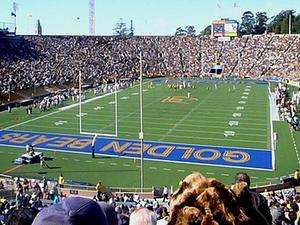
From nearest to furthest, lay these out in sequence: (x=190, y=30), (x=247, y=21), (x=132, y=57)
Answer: (x=132, y=57)
(x=247, y=21)
(x=190, y=30)

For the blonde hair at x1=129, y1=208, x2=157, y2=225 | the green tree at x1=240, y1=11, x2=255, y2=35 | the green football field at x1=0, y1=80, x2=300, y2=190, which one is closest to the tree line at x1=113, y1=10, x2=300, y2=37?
the green tree at x1=240, y1=11, x2=255, y2=35

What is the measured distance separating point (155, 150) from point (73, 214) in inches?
891

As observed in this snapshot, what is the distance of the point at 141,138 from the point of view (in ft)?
60.1

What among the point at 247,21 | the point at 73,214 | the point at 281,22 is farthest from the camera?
the point at 247,21

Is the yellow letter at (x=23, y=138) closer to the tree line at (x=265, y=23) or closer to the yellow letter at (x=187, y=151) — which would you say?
the yellow letter at (x=187, y=151)

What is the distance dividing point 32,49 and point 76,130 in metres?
30.5

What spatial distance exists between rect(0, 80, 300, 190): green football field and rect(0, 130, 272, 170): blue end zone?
736 mm

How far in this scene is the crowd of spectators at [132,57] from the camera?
2061 inches

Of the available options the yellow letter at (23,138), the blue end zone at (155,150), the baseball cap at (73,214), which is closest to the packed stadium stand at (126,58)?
the yellow letter at (23,138)

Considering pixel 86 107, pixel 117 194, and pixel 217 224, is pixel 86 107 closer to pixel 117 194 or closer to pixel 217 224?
pixel 117 194

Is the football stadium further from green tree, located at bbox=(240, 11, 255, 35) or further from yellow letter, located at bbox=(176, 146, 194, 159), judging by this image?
green tree, located at bbox=(240, 11, 255, 35)

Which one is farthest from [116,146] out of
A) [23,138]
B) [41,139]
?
[23,138]

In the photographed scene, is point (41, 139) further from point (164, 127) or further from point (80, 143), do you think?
point (164, 127)

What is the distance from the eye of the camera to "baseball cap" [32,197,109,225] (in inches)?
73.9
